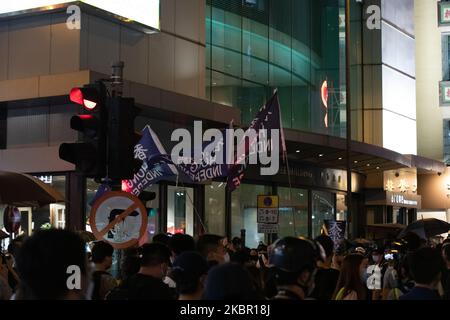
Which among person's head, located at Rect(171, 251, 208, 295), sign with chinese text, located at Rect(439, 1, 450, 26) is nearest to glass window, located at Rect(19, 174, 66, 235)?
person's head, located at Rect(171, 251, 208, 295)

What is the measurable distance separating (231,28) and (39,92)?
10.2 metres

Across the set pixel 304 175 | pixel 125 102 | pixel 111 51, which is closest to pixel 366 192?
pixel 304 175

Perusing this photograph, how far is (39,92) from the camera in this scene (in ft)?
61.7

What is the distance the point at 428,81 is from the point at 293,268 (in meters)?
45.5

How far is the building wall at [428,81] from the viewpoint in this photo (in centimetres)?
4888

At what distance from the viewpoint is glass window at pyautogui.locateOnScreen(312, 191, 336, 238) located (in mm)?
34438

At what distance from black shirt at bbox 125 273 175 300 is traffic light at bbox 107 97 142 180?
3238 mm

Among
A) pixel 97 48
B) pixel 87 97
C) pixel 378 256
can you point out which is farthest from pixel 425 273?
pixel 97 48

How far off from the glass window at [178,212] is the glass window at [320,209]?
36.4ft

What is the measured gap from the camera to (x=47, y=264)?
413 cm

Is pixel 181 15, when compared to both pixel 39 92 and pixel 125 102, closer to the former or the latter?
pixel 39 92

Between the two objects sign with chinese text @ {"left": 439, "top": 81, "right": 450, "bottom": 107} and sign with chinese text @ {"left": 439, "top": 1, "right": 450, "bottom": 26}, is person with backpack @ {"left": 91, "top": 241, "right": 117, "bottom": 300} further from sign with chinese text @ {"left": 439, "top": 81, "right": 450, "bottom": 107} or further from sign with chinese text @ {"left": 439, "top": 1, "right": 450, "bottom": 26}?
sign with chinese text @ {"left": 439, "top": 1, "right": 450, "bottom": 26}

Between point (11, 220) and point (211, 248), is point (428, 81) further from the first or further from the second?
point (211, 248)

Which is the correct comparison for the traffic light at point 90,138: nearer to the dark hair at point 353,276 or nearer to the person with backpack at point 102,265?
the person with backpack at point 102,265
